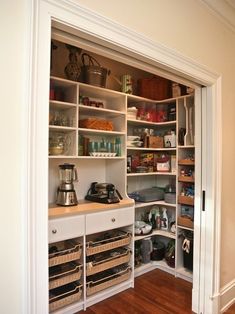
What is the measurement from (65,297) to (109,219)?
0.78 meters

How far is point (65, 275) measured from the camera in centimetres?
215

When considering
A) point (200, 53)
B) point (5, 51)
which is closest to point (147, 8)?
point (200, 53)

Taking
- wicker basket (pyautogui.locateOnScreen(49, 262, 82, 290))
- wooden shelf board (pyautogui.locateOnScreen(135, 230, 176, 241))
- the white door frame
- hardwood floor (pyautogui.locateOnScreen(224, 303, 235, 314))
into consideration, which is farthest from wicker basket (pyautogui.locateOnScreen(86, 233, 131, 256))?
the white door frame

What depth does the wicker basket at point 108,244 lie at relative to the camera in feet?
7.54

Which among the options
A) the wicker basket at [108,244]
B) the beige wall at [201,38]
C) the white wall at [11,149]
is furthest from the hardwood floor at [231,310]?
the white wall at [11,149]

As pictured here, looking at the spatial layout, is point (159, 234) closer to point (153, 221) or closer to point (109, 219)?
point (153, 221)

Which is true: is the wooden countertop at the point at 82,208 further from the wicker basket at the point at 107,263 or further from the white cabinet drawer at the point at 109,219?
the wicker basket at the point at 107,263

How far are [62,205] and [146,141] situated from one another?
1.34 m

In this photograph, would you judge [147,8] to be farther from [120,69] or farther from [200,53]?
[120,69]

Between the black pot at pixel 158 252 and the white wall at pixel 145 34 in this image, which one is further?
the black pot at pixel 158 252

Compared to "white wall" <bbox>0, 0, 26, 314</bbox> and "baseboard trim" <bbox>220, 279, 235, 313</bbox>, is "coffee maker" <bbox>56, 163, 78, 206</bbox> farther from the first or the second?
"baseboard trim" <bbox>220, 279, 235, 313</bbox>

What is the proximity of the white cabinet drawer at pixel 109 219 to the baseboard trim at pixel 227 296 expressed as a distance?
3.46 ft

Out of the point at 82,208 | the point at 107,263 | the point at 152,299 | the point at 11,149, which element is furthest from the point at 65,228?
the point at 11,149

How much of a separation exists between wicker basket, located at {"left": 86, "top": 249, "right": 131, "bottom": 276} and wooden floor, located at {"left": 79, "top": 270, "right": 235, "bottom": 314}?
0.32 m
